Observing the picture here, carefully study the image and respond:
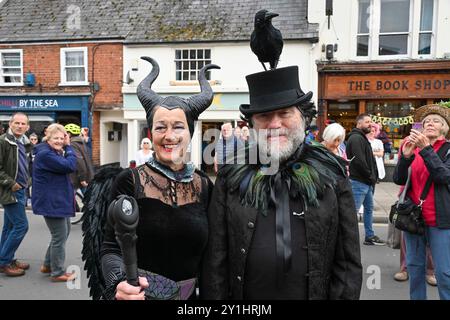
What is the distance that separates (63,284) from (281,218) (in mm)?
3442

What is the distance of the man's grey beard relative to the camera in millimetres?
1935

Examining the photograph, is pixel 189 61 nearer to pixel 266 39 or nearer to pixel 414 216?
pixel 414 216

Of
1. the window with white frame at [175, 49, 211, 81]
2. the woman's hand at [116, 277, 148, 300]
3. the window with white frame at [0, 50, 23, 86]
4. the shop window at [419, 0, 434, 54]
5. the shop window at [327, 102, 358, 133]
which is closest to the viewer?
the woman's hand at [116, 277, 148, 300]

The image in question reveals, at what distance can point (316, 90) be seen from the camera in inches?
480

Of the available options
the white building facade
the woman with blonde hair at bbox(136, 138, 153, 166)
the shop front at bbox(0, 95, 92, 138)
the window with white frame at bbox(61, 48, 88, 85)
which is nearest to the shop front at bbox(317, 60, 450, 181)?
the white building facade

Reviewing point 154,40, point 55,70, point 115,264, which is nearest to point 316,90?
point 154,40

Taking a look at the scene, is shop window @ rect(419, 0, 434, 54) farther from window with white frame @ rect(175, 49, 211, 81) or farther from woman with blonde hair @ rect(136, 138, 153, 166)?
woman with blonde hair @ rect(136, 138, 153, 166)

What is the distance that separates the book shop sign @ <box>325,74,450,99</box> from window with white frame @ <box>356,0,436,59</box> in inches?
29.5

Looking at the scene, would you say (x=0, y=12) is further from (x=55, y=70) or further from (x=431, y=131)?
(x=431, y=131)

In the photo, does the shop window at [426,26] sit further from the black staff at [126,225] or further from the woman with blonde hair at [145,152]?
the black staff at [126,225]

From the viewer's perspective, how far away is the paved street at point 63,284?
4.07 meters

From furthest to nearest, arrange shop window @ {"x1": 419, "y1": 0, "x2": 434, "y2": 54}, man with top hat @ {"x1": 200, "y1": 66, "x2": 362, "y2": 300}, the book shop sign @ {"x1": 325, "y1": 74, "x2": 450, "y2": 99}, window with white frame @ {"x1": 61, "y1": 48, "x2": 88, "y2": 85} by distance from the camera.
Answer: window with white frame @ {"x1": 61, "y1": 48, "x2": 88, "y2": 85}, shop window @ {"x1": 419, "y1": 0, "x2": 434, "y2": 54}, the book shop sign @ {"x1": 325, "y1": 74, "x2": 450, "y2": 99}, man with top hat @ {"x1": 200, "y1": 66, "x2": 362, "y2": 300}
